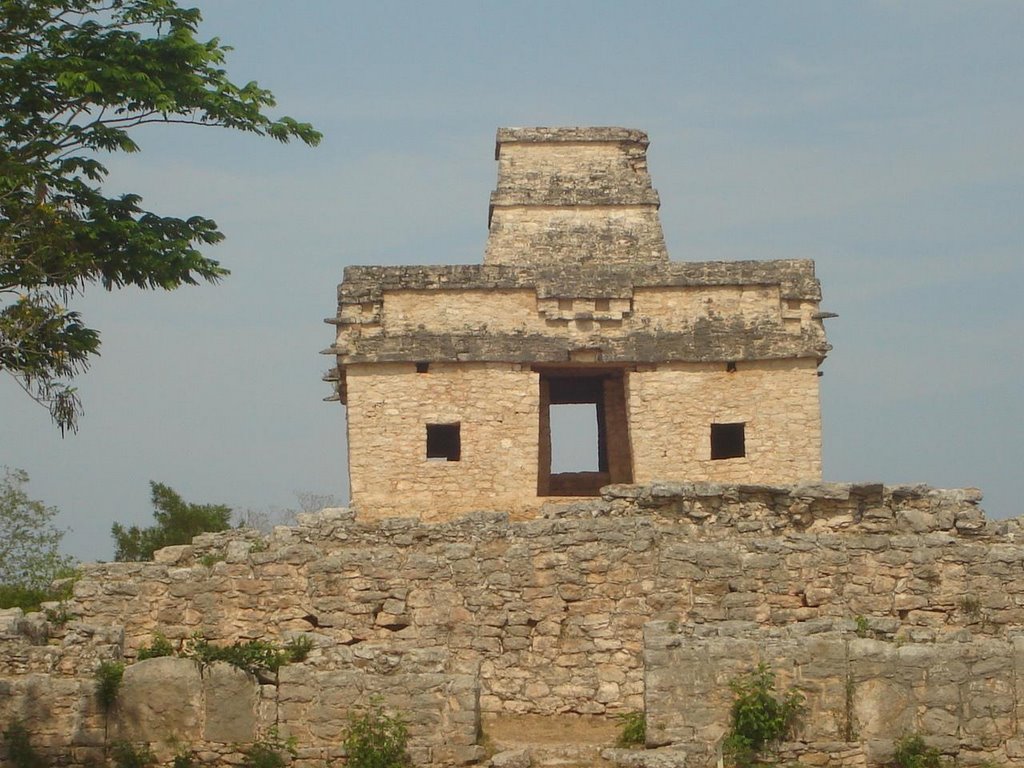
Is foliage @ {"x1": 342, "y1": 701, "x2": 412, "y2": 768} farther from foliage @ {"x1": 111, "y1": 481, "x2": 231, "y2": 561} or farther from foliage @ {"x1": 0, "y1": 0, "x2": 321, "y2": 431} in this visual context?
foliage @ {"x1": 111, "y1": 481, "x2": 231, "y2": 561}

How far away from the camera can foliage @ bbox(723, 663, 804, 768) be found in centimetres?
1396

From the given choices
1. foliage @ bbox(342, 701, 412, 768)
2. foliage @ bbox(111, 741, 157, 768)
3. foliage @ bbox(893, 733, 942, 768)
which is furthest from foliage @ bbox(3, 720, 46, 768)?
foliage @ bbox(893, 733, 942, 768)

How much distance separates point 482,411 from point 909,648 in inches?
354

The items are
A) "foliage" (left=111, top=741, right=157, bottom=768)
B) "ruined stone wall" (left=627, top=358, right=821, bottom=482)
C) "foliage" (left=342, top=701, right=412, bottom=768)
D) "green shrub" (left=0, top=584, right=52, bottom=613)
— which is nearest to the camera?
"foliage" (left=342, top=701, right=412, bottom=768)

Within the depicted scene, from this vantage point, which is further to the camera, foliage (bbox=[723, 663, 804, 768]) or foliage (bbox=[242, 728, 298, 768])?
foliage (bbox=[242, 728, 298, 768])

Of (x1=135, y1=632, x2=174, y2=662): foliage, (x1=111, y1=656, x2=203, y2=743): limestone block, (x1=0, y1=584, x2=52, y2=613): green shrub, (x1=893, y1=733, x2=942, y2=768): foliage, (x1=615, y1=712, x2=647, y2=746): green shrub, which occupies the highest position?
(x1=0, y1=584, x2=52, y2=613): green shrub

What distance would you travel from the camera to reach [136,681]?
1460cm

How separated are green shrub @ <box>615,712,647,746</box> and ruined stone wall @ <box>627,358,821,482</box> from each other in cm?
735

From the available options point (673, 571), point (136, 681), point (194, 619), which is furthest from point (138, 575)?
point (673, 571)

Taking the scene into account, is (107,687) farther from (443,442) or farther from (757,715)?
(443,442)

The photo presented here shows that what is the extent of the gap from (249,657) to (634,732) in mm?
3541

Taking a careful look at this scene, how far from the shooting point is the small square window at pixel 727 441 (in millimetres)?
23406

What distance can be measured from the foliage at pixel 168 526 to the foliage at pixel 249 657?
575 inches

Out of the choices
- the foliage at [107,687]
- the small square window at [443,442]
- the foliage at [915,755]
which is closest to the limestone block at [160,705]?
the foliage at [107,687]
